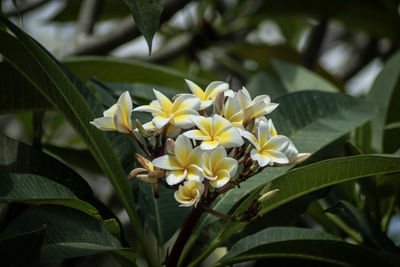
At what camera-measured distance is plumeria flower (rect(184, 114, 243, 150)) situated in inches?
26.8

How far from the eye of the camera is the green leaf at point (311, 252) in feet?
A: 2.74

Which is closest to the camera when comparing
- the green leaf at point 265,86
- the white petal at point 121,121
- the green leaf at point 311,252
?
the white petal at point 121,121

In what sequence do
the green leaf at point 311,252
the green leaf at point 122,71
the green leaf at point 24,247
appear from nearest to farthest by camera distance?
1. the green leaf at point 24,247
2. the green leaf at point 311,252
3. the green leaf at point 122,71

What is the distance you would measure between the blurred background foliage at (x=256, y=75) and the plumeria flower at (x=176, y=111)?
0.10 meters

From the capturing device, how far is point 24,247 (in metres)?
0.63

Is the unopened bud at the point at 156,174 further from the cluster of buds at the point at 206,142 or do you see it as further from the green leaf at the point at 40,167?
the green leaf at the point at 40,167

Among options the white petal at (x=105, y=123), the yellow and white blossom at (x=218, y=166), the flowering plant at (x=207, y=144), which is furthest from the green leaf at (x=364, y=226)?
the white petal at (x=105, y=123)

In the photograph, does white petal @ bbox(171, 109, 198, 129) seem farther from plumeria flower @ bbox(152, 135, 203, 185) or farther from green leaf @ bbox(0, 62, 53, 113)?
green leaf @ bbox(0, 62, 53, 113)

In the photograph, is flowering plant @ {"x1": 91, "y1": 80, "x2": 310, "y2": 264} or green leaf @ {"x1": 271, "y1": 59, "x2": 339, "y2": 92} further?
green leaf @ {"x1": 271, "y1": 59, "x2": 339, "y2": 92}

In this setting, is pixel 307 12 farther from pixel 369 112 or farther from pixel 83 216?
pixel 83 216

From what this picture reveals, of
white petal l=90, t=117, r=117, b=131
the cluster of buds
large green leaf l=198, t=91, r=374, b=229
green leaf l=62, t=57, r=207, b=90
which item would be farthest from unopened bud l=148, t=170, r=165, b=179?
green leaf l=62, t=57, r=207, b=90

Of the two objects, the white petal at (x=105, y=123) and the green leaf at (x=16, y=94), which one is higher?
the white petal at (x=105, y=123)

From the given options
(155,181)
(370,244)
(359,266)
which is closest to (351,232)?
(370,244)

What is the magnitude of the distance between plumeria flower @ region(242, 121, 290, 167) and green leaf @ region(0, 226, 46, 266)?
304mm
